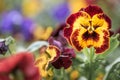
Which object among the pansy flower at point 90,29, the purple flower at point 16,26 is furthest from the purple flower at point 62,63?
the purple flower at point 16,26

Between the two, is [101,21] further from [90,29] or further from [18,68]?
[18,68]

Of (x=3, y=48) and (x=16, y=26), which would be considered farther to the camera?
(x=16, y=26)

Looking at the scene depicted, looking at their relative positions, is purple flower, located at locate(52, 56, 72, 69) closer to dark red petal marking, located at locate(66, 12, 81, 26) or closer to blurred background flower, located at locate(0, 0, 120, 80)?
dark red petal marking, located at locate(66, 12, 81, 26)

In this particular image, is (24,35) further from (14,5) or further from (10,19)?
(14,5)

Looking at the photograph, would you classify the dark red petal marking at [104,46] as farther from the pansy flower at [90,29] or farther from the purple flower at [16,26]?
the purple flower at [16,26]

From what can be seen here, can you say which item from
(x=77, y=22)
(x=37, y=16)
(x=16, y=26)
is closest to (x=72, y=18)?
(x=77, y=22)

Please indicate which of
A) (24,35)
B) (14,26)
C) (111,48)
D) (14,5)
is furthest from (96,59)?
(14,5)

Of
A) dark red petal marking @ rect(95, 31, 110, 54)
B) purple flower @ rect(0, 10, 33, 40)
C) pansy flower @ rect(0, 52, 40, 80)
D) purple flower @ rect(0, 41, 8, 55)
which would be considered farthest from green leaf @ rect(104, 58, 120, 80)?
purple flower @ rect(0, 10, 33, 40)
